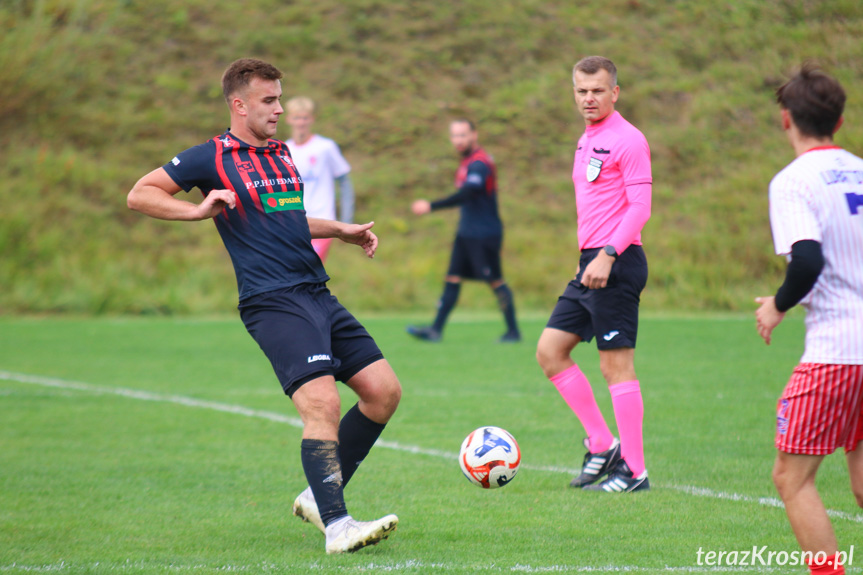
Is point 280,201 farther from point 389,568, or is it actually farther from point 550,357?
point 550,357

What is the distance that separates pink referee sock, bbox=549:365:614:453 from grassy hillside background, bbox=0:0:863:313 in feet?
36.0

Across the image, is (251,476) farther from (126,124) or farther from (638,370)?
→ (126,124)

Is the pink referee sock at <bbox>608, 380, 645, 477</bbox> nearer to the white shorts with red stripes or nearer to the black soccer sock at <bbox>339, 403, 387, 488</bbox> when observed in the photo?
the black soccer sock at <bbox>339, 403, 387, 488</bbox>

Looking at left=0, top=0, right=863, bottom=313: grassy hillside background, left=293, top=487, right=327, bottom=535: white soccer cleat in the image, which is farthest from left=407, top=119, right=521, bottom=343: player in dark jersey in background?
left=293, top=487, right=327, bottom=535: white soccer cleat

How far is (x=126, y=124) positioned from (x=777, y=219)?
19.1 m

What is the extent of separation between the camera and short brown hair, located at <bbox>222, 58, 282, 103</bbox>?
4070 millimetres

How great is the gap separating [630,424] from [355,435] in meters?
1.50

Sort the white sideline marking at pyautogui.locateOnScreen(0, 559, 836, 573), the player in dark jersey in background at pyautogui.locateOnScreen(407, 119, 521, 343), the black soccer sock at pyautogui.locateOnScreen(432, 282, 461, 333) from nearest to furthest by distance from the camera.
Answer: the white sideline marking at pyautogui.locateOnScreen(0, 559, 836, 573), the player in dark jersey in background at pyautogui.locateOnScreen(407, 119, 521, 343), the black soccer sock at pyautogui.locateOnScreen(432, 282, 461, 333)

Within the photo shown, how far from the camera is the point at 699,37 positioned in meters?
21.1

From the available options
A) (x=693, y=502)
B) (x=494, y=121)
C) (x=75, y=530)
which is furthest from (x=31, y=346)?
(x=494, y=121)

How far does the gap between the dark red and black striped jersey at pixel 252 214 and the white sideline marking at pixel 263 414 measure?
83.5 inches

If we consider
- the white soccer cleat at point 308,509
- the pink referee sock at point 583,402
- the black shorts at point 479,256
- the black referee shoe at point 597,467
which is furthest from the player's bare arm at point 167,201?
the black shorts at point 479,256

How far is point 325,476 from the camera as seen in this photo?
381 cm

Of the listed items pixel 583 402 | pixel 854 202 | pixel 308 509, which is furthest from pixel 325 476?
pixel 854 202
